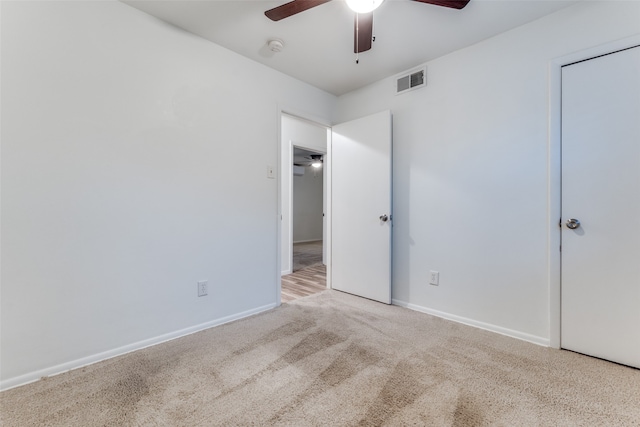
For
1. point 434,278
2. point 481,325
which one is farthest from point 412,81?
point 481,325

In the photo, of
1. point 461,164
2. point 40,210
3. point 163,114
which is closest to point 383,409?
point 461,164

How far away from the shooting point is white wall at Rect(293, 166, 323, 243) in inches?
341

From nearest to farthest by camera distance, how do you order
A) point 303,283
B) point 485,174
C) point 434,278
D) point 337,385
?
1. point 337,385
2. point 485,174
3. point 434,278
4. point 303,283

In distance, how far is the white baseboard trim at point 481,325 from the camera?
206cm

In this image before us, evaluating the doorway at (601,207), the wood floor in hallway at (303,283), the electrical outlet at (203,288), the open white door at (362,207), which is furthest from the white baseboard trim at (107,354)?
the doorway at (601,207)

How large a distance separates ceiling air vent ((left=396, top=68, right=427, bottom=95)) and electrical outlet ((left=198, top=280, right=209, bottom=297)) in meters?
2.67

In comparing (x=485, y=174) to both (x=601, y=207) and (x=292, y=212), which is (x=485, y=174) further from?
(x=292, y=212)

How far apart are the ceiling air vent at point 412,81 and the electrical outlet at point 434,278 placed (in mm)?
1848

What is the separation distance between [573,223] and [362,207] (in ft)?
5.85

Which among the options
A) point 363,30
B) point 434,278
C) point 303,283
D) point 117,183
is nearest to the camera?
point 363,30

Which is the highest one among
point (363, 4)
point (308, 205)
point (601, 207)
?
point (363, 4)

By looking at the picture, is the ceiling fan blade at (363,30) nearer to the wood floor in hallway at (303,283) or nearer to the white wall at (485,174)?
the white wall at (485,174)

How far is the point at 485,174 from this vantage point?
91.3 inches

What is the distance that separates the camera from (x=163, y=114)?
2.09 m
